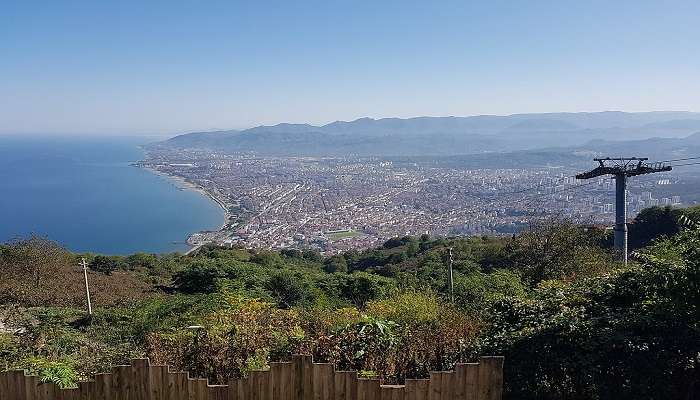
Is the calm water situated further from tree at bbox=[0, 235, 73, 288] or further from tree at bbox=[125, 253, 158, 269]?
tree at bbox=[0, 235, 73, 288]

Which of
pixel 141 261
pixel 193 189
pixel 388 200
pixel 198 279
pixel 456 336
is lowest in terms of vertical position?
pixel 388 200

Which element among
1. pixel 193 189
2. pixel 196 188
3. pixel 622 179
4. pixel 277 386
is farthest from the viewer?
pixel 196 188

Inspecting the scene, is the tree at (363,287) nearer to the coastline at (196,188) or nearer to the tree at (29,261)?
the tree at (29,261)

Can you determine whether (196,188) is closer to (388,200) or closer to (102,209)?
(102,209)

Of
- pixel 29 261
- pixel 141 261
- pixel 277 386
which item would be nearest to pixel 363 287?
pixel 29 261

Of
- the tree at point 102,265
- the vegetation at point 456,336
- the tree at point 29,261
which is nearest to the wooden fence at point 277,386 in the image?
the vegetation at point 456,336

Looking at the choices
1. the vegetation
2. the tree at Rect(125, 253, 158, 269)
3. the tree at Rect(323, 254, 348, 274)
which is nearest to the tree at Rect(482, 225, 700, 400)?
the vegetation

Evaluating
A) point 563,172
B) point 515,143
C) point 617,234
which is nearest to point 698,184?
point 563,172

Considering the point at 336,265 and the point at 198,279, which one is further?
the point at 336,265
